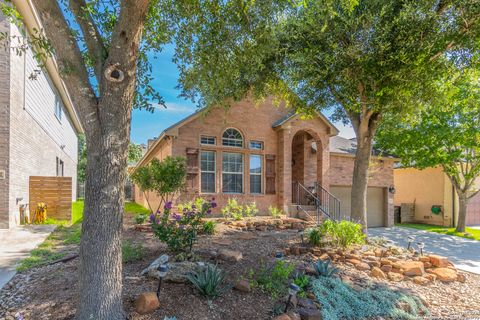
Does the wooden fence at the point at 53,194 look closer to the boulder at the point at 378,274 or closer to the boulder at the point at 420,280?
the boulder at the point at 378,274

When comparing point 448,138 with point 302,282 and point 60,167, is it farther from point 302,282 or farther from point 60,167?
point 60,167

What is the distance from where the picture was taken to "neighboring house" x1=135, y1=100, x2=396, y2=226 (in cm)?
1206

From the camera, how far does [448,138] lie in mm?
14188

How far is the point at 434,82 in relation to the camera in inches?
308

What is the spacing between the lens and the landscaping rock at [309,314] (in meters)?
3.97

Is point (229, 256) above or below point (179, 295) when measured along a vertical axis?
above

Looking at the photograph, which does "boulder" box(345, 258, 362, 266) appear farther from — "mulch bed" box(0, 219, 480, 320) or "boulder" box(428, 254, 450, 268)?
"boulder" box(428, 254, 450, 268)

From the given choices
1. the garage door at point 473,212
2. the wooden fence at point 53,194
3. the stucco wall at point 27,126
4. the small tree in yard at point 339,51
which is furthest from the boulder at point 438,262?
the garage door at point 473,212

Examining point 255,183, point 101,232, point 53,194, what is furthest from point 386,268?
point 53,194

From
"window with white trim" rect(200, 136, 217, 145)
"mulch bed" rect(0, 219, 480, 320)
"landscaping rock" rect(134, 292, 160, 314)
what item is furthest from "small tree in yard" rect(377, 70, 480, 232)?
"landscaping rock" rect(134, 292, 160, 314)

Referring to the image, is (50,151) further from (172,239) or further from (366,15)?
(366,15)

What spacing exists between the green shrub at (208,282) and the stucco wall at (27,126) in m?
7.02

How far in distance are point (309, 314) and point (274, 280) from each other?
789 mm

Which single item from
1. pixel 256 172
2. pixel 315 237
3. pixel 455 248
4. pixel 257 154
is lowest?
pixel 455 248
